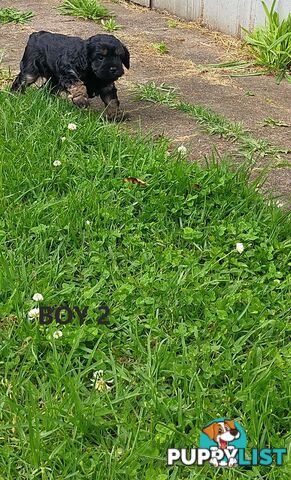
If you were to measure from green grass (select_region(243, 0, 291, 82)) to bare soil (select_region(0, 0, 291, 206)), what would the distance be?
17 cm

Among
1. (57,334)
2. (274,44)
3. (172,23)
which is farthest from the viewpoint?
(172,23)

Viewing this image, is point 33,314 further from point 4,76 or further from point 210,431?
point 4,76

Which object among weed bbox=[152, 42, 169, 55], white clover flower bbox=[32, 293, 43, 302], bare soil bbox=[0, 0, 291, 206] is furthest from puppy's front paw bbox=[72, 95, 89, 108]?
weed bbox=[152, 42, 169, 55]

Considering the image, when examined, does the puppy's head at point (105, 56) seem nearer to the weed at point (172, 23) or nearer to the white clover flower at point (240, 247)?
the white clover flower at point (240, 247)

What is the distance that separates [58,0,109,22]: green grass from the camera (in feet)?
24.6

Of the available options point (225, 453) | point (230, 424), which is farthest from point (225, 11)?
point (225, 453)

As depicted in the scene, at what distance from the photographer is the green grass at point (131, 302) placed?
2.12 metres

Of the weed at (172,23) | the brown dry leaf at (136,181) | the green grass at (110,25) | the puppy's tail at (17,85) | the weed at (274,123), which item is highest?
the puppy's tail at (17,85)

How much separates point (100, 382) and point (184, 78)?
387cm

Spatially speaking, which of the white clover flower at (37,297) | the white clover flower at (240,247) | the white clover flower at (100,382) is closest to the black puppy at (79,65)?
the white clover flower at (240,247)

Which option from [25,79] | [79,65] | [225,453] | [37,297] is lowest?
[225,453]

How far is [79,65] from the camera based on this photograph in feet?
14.0

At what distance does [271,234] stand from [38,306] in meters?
1.18

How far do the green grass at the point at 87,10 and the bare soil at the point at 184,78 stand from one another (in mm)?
104
